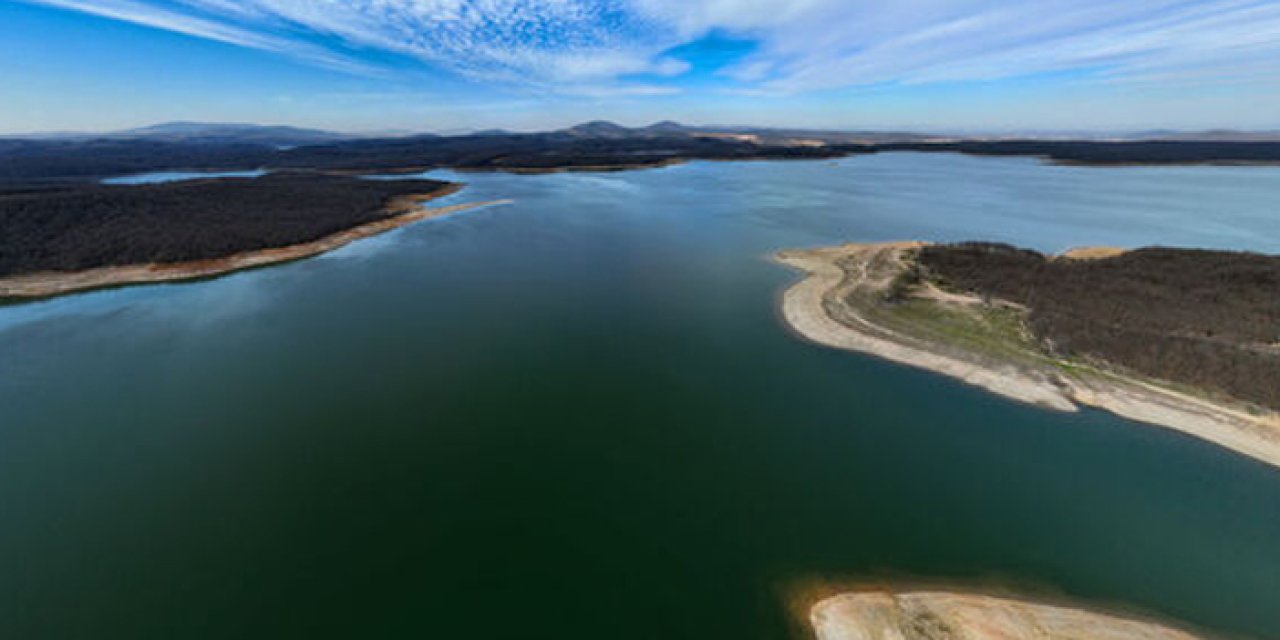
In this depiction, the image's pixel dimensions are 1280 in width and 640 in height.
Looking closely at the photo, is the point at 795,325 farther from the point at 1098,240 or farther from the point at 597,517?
the point at 1098,240

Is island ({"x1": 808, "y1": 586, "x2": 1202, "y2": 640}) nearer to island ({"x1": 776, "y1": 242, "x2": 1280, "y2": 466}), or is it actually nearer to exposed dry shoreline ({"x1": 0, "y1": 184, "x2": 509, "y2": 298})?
island ({"x1": 776, "y1": 242, "x2": 1280, "y2": 466})

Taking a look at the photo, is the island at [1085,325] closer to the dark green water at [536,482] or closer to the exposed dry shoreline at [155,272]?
the dark green water at [536,482]

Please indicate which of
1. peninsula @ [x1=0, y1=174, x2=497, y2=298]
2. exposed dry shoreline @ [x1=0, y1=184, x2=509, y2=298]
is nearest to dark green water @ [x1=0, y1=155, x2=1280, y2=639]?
exposed dry shoreline @ [x1=0, y1=184, x2=509, y2=298]

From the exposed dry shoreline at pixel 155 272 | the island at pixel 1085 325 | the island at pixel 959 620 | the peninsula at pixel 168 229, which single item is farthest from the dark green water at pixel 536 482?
the peninsula at pixel 168 229

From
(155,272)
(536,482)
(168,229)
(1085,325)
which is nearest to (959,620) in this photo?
(536,482)

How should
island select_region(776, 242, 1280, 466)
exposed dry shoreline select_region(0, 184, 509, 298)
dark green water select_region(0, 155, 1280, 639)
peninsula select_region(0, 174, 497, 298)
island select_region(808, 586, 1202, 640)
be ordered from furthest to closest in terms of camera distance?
1. peninsula select_region(0, 174, 497, 298)
2. exposed dry shoreline select_region(0, 184, 509, 298)
3. island select_region(776, 242, 1280, 466)
4. dark green water select_region(0, 155, 1280, 639)
5. island select_region(808, 586, 1202, 640)

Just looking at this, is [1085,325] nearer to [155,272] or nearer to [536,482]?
[536,482]

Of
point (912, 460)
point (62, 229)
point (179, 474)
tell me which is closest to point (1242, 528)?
point (912, 460)
